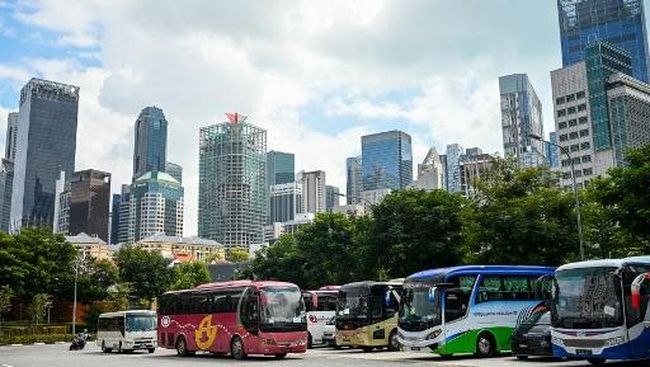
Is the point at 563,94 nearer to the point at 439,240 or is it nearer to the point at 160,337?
the point at 439,240

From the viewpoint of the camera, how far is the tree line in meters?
31.8

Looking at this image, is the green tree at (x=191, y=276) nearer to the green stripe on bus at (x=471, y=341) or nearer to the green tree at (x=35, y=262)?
Answer: the green tree at (x=35, y=262)

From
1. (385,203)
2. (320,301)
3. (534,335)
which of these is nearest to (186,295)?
(320,301)

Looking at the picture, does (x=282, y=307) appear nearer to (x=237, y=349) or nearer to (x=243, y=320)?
(x=243, y=320)

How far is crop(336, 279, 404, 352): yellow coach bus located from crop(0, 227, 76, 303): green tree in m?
39.4

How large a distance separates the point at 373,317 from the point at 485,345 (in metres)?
6.43

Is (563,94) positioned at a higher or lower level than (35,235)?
higher

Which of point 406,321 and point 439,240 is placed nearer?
point 406,321

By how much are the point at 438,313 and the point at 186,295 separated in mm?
13409

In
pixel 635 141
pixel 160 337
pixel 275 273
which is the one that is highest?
pixel 635 141

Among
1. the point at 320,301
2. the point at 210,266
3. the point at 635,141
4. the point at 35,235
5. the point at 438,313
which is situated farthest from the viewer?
the point at 635,141

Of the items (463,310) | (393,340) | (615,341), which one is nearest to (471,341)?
(463,310)

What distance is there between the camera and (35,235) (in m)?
63.6

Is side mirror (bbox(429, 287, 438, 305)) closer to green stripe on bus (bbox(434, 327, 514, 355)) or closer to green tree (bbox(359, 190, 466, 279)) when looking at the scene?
green stripe on bus (bbox(434, 327, 514, 355))
